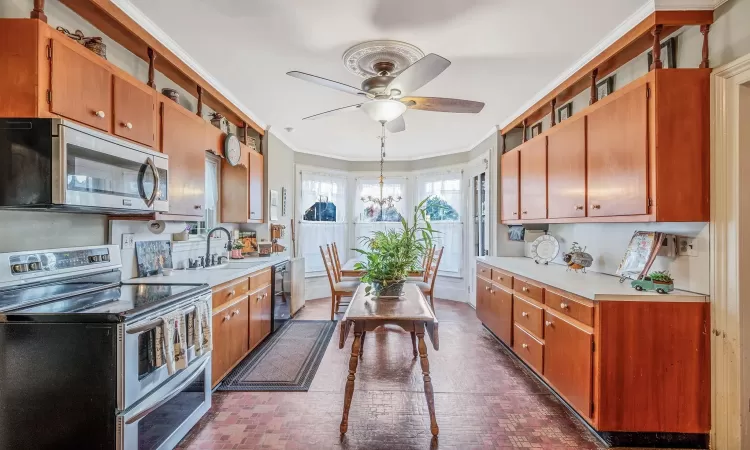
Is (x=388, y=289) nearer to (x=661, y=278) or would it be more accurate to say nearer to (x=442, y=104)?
(x=442, y=104)

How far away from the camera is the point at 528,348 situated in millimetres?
3043

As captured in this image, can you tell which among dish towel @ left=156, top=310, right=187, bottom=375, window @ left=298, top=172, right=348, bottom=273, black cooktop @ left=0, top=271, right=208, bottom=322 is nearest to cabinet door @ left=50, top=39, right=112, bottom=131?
black cooktop @ left=0, top=271, right=208, bottom=322

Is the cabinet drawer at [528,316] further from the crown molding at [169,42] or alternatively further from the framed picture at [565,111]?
the crown molding at [169,42]

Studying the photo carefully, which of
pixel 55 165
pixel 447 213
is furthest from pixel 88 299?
pixel 447 213

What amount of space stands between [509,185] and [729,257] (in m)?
2.43

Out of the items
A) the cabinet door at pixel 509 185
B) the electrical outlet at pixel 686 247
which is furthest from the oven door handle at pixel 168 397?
the cabinet door at pixel 509 185

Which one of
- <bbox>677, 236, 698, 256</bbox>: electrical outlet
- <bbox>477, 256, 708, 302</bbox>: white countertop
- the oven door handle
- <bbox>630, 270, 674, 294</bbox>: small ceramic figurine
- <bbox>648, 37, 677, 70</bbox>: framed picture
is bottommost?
the oven door handle

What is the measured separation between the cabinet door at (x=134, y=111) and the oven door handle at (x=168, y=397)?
1.49 meters

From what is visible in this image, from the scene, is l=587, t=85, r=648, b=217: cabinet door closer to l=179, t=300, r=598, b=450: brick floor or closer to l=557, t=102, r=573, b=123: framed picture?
l=557, t=102, r=573, b=123: framed picture

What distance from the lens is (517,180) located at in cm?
404

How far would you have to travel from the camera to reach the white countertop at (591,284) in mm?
2092

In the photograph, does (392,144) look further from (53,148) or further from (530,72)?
(53,148)

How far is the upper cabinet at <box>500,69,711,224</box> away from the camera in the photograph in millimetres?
2076

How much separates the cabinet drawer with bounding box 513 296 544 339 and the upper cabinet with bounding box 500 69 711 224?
800 mm
